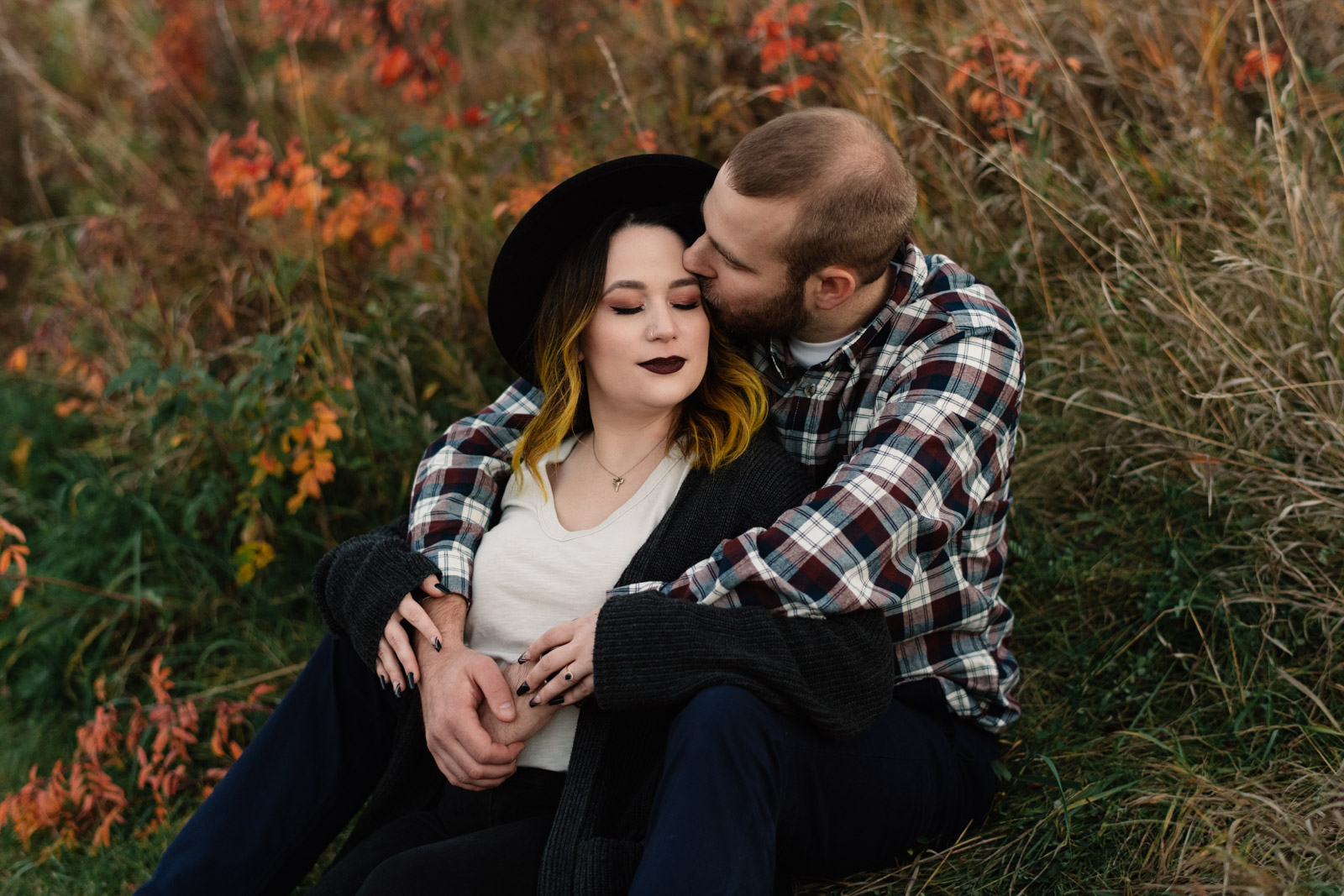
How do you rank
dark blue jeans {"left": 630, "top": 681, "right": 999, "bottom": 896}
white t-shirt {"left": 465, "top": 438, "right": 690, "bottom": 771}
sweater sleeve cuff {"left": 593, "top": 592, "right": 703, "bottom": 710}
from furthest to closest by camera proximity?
white t-shirt {"left": 465, "top": 438, "right": 690, "bottom": 771}
sweater sleeve cuff {"left": 593, "top": 592, "right": 703, "bottom": 710}
dark blue jeans {"left": 630, "top": 681, "right": 999, "bottom": 896}

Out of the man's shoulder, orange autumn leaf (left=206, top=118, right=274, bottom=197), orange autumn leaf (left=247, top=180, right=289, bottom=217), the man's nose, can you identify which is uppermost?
orange autumn leaf (left=206, top=118, right=274, bottom=197)

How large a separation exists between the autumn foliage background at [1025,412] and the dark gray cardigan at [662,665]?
0.56 meters

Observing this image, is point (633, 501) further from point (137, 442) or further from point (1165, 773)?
point (137, 442)

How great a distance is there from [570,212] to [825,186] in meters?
0.56

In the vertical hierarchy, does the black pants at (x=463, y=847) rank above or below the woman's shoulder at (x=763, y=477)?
below

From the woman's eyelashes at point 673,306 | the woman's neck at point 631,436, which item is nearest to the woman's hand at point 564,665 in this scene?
the woman's neck at point 631,436

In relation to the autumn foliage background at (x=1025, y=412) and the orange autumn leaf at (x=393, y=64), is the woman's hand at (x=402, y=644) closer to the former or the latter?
the autumn foliage background at (x=1025, y=412)

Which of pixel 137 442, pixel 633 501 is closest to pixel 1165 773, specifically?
pixel 633 501

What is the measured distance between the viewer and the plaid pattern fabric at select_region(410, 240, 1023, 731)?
1986 mm

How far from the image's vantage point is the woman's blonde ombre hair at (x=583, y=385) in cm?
234

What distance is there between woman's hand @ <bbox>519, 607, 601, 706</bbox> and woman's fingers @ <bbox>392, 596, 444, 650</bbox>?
0.29 meters

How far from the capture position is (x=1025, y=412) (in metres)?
3.26

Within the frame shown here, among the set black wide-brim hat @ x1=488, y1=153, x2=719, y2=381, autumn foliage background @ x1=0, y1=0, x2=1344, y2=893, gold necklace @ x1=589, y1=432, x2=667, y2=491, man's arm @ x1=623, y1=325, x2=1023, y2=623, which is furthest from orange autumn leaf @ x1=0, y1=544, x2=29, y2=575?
man's arm @ x1=623, y1=325, x2=1023, y2=623

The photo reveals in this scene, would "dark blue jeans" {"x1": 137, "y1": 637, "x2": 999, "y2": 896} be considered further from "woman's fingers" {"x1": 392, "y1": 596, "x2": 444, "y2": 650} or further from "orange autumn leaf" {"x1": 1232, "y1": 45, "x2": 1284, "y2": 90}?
"orange autumn leaf" {"x1": 1232, "y1": 45, "x2": 1284, "y2": 90}
